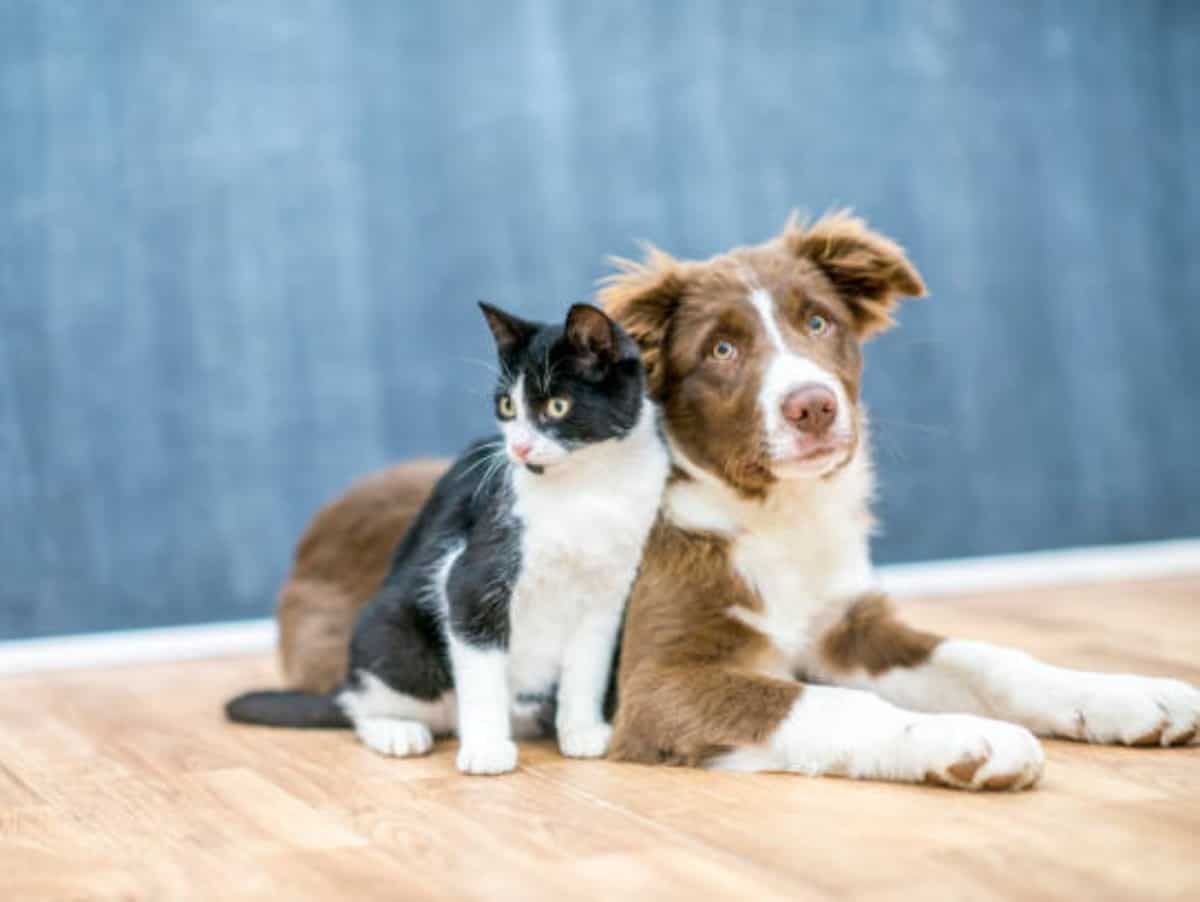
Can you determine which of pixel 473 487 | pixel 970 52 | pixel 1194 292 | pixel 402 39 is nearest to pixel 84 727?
pixel 473 487

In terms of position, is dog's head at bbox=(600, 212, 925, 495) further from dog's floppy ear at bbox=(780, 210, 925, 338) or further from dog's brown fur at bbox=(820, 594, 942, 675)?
dog's brown fur at bbox=(820, 594, 942, 675)

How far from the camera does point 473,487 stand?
7.71 feet

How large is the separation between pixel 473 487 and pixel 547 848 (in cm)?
74

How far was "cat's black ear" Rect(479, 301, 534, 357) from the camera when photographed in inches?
85.4

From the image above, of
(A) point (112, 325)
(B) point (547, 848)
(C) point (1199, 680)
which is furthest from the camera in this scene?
(A) point (112, 325)

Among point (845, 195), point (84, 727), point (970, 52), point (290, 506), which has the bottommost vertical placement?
point (84, 727)

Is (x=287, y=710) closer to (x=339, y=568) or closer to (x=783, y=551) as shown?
(x=339, y=568)

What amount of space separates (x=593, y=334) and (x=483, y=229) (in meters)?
1.51

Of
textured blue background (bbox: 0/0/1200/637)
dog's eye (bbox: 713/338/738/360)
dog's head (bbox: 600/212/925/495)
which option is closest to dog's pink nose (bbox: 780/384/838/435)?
dog's head (bbox: 600/212/925/495)

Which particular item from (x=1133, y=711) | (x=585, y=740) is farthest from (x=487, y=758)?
(x=1133, y=711)

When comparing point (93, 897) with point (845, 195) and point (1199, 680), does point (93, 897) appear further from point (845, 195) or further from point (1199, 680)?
point (845, 195)

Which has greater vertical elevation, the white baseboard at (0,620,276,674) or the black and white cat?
the black and white cat

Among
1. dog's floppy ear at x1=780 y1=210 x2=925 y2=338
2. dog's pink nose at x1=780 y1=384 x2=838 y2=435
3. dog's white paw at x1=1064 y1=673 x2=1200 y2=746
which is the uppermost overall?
dog's floppy ear at x1=780 y1=210 x2=925 y2=338

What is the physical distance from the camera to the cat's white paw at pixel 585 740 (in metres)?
2.21
